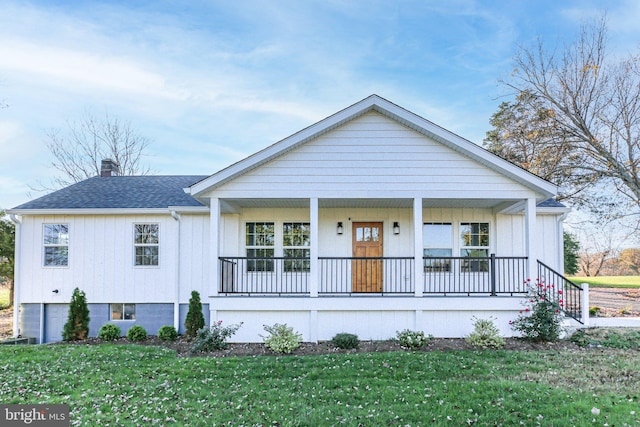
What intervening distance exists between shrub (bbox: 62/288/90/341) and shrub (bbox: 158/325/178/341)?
188 centimetres

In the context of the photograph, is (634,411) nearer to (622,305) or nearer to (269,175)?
(269,175)

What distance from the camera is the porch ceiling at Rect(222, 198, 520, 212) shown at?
10242 millimetres

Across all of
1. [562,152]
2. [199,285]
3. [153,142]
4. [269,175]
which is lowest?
[199,285]

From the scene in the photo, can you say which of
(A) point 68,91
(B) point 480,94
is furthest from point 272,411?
(A) point 68,91

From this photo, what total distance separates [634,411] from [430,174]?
5.81 m

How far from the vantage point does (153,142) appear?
1015 inches

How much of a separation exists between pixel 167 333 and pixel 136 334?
75 centimetres

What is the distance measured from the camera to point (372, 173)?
9641 mm

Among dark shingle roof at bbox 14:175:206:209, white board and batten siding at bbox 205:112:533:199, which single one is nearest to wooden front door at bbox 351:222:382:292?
white board and batten siding at bbox 205:112:533:199

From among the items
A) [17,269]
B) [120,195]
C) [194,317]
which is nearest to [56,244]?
[17,269]

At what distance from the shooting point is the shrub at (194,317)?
401 inches

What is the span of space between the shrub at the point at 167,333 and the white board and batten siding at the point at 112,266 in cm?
Answer: 88

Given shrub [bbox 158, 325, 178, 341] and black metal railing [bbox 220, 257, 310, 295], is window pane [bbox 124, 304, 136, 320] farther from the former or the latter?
black metal railing [bbox 220, 257, 310, 295]

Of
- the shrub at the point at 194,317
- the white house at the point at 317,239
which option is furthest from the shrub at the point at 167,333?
the white house at the point at 317,239
